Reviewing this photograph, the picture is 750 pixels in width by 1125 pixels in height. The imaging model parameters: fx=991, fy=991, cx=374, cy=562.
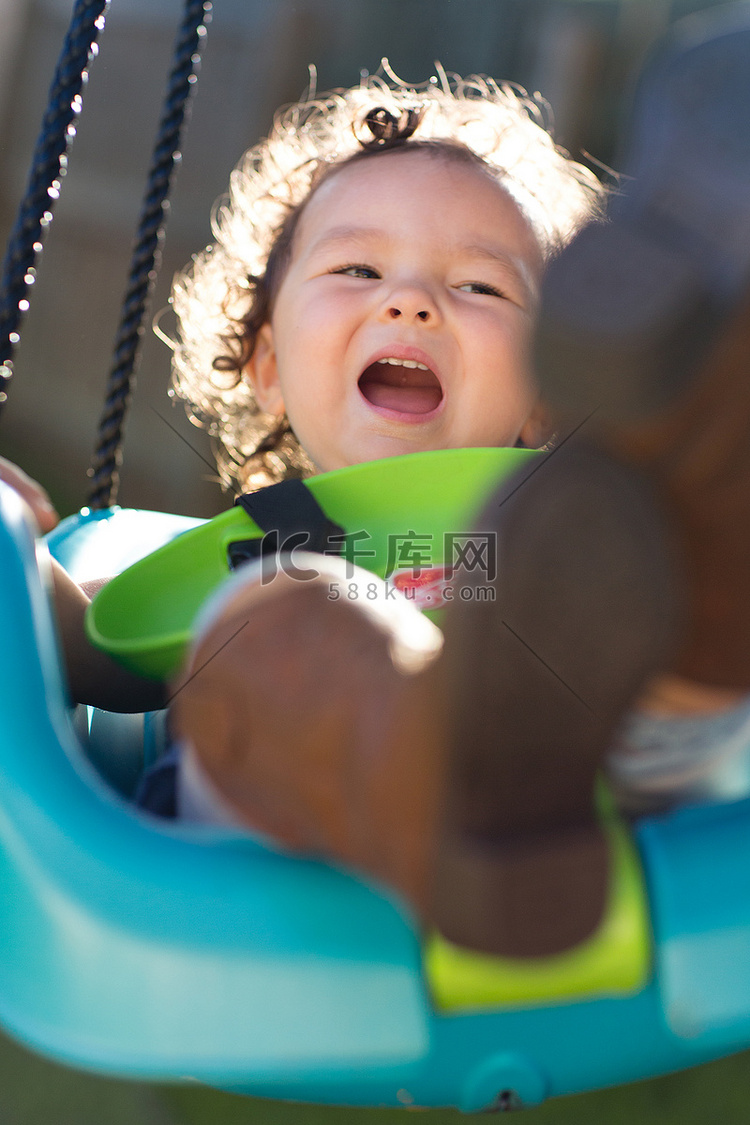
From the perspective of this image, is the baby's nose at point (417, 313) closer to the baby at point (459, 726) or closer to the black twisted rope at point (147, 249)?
the black twisted rope at point (147, 249)

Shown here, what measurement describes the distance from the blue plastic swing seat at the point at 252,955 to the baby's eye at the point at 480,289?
0.41m

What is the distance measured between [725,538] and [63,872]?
0.19 m

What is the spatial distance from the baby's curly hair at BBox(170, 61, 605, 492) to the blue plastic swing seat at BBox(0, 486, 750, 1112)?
50 centimetres

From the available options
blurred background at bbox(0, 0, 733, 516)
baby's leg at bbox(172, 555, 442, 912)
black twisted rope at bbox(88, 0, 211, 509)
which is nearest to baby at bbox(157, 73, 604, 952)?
baby's leg at bbox(172, 555, 442, 912)

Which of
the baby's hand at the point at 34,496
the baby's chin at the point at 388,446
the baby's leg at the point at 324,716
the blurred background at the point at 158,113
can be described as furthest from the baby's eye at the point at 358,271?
the blurred background at the point at 158,113

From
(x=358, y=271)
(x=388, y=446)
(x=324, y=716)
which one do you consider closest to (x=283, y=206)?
(x=358, y=271)

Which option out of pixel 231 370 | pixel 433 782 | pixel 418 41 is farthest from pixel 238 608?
pixel 418 41

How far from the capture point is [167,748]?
44 centimetres

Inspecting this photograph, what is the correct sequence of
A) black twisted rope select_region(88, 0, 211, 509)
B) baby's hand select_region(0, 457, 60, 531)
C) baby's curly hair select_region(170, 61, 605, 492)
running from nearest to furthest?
baby's hand select_region(0, 457, 60, 531) → black twisted rope select_region(88, 0, 211, 509) → baby's curly hair select_region(170, 61, 605, 492)

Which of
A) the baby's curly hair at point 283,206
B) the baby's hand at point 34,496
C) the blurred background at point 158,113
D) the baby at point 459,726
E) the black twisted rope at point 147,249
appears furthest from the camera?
the blurred background at point 158,113

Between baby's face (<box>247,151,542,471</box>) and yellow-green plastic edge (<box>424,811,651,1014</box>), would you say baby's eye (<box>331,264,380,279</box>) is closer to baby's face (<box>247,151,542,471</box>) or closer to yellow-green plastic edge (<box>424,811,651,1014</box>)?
baby's face (<box>247,151,542,471</box>)

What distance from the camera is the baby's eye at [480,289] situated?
637 mm

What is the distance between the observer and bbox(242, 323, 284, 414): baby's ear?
32.8 inches

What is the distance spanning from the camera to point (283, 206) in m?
0.90
